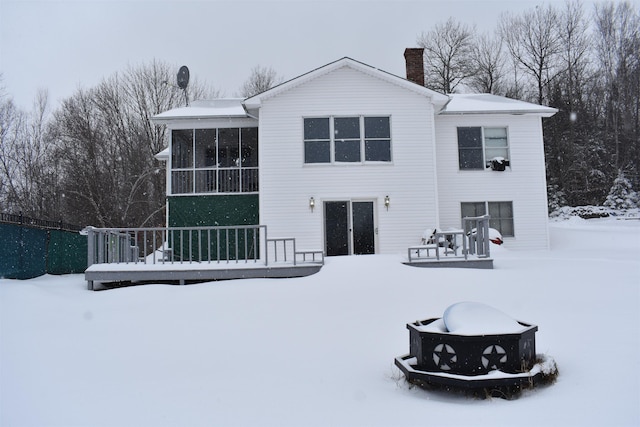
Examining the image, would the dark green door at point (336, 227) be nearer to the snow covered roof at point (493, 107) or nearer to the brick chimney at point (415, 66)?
the snow covered roof at point (493, 107)

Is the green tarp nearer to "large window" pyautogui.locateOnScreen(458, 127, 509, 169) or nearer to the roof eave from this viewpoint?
the roof eave

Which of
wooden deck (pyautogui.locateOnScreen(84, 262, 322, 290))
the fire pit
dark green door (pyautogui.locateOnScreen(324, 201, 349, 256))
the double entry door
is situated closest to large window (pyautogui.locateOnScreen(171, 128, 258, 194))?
dark green door (pyautogui.locateOnScreen(324, 201, 349, 256))

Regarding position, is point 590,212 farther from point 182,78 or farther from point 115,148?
point 115,148

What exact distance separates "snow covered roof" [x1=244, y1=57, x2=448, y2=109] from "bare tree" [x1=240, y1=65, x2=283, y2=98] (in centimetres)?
2308

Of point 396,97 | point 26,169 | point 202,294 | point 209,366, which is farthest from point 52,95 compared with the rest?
point 209,366

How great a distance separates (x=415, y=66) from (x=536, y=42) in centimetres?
1997

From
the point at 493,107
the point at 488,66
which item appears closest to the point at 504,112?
the point at 493,107

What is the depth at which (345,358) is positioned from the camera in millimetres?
5461

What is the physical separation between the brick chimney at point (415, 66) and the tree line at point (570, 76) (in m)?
15.8

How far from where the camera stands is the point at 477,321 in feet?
14.5

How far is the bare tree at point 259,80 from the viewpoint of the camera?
36.5 m

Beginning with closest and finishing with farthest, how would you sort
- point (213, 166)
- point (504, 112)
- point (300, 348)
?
point (300, 348) → point (504, 112) → point (213, 166)

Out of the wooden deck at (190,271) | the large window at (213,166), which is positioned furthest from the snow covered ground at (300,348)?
the large window at (213,166)

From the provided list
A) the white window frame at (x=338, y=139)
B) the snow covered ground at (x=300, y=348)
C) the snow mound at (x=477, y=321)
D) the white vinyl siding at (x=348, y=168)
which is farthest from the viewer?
the white window frame at (x=338, y=139)
